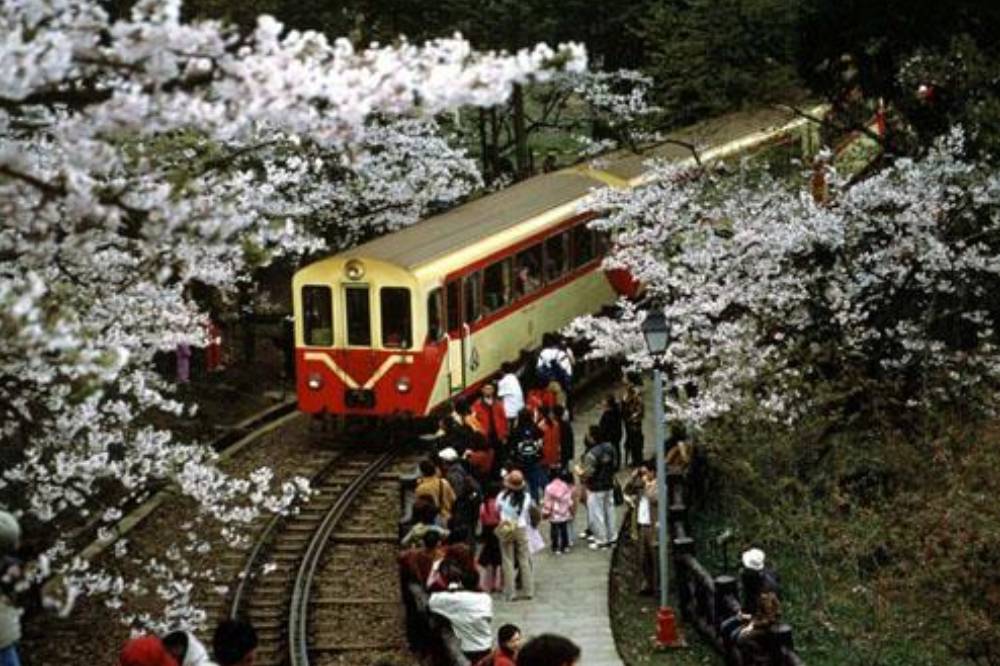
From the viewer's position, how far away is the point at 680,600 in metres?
17.4

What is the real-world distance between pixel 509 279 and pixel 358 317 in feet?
9.33

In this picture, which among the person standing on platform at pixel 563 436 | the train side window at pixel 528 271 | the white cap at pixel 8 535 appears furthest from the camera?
the train side window at pixel 528 271

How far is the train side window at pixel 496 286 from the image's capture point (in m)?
24.8

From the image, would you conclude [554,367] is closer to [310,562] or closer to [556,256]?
[556,256]

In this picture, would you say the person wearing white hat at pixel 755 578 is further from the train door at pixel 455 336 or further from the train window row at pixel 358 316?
the train door at pixel 455 336

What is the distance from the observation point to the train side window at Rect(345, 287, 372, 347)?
2341 centimetres

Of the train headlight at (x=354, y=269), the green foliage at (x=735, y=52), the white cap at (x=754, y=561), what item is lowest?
the white cap at (x=754, y=561)

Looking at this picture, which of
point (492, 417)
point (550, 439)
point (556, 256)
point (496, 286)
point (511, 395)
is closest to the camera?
point (550, 439)

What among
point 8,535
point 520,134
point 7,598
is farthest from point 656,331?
point 520,134

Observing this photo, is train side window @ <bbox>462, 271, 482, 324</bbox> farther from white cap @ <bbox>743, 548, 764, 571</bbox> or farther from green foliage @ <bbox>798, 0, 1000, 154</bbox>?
white cap @ <bbox>743, 548, 764, 571</bbox>

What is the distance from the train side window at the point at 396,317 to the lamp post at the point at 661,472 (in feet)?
22.7

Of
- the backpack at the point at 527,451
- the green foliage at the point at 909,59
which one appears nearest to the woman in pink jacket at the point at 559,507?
the backpack at the point at 527,451

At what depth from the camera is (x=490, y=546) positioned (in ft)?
58.1

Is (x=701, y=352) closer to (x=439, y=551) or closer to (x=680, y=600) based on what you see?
(x=680, y=600)
